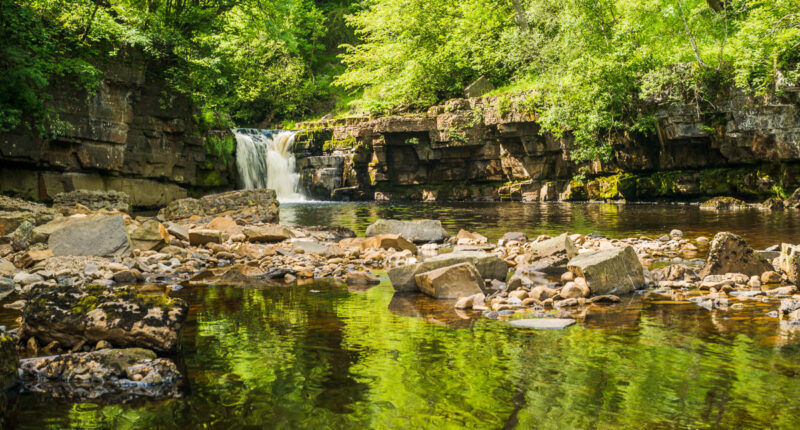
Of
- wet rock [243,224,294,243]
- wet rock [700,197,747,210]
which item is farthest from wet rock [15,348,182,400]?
wet rock [700,197,747,210]

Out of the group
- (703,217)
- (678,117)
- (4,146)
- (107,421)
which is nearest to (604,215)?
(703,217)

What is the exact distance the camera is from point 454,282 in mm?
7039

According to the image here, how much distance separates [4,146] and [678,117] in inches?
983

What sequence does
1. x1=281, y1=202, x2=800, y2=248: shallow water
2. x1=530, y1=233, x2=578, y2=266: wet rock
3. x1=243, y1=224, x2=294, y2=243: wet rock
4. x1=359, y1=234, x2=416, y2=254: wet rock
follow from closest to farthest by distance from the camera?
x1=530, y1=233, x2=578, y2=266: wet rock → x1=359, y1=234, x2=416, y2=254: wet rock → x1=243, y1=224, x2=294, y2=243: wet rock → x1=281, y1=202, x2=800, y2=248: shallow water

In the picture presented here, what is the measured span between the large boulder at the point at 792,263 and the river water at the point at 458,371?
1.16 m

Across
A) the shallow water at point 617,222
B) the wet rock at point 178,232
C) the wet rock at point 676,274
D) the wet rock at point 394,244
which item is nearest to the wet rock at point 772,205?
the shallow water at point 617,222

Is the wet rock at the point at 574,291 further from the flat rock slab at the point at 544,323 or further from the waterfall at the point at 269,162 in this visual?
the waterfall at the point at 269,162

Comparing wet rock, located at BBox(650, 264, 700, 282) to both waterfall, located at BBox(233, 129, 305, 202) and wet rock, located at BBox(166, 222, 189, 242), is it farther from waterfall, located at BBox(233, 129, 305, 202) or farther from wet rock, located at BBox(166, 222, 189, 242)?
waterfall, located at BBox(233, 129, 305, 202)

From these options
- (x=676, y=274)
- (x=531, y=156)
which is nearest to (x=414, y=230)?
(x=676, y=274)

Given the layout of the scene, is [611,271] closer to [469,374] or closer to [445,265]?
[445,265]

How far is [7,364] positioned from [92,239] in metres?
5.95

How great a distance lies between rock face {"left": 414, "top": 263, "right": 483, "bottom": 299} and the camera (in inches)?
275

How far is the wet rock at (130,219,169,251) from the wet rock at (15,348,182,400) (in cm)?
624

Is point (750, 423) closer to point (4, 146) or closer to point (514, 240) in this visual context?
point (514, 240)
